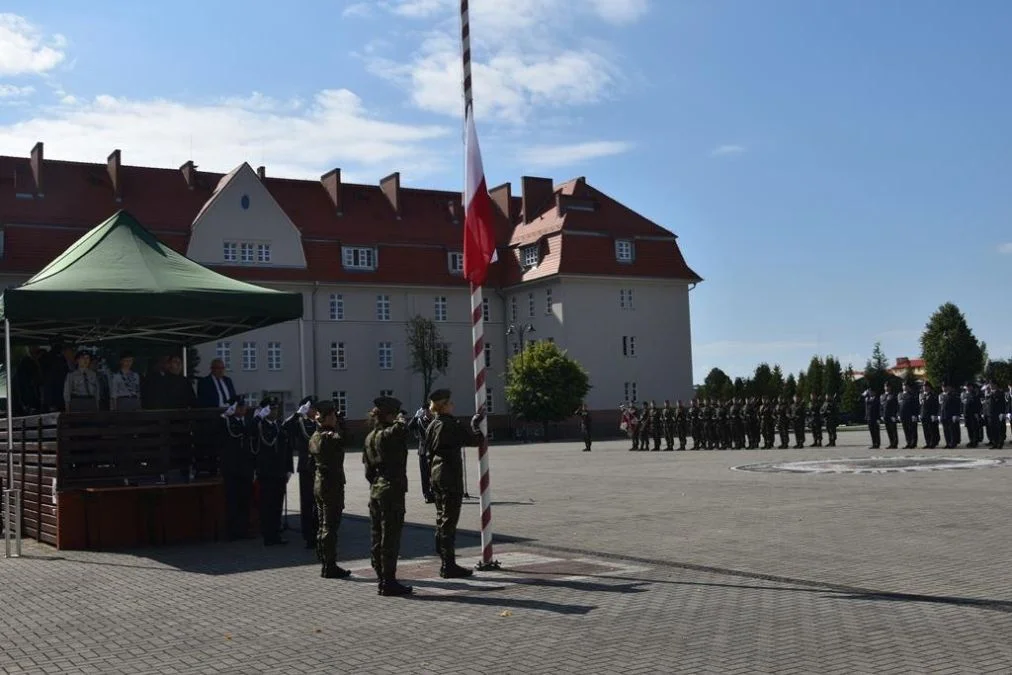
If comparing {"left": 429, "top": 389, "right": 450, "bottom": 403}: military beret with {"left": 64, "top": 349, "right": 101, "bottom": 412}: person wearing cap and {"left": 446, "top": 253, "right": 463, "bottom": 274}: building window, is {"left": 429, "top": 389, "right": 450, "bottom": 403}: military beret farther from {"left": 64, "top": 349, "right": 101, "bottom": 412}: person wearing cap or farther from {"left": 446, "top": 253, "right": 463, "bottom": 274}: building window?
{"left": 446, "top": 253, "right": 463, "bottom": 274}: building window

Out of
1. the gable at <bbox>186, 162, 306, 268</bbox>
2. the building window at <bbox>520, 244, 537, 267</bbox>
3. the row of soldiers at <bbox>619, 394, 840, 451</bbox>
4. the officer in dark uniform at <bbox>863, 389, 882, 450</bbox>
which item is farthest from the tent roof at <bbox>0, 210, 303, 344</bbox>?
the building window at <bbox>520, 244, 537, 267</bbox>

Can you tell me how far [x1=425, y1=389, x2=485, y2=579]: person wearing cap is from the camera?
11039 mm

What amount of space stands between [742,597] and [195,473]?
8621 millimetres

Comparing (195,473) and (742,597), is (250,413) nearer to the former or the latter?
(195,473)

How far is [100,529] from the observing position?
48.0 ft

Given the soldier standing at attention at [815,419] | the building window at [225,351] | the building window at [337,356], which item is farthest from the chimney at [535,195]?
the soldier standing at attention at [815,419]

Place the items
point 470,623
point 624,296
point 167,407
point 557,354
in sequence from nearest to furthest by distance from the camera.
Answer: point 470,623
point 167,407
point 557,354
point 624,296

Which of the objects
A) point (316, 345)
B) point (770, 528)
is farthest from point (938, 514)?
point (316, 345)

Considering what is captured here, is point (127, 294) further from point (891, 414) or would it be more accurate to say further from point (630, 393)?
point (630, 393)

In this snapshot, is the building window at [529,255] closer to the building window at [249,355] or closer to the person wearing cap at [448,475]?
the building window at [249,355]

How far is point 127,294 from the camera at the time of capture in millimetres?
14750

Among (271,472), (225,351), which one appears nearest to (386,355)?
(225,351)

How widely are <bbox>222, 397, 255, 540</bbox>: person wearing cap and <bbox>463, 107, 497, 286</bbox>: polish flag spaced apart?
4310mm

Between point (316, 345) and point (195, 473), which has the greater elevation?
point (316, 345)
